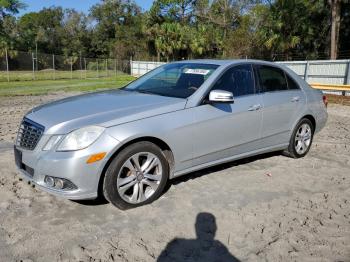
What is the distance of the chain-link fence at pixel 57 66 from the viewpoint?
115 ft

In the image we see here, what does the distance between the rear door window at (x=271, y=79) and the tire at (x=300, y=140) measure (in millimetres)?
715

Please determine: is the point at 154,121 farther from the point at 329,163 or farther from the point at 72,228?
the point at 329,163

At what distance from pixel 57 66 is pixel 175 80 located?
122 feet

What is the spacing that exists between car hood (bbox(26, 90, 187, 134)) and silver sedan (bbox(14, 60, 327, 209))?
1 centimetres

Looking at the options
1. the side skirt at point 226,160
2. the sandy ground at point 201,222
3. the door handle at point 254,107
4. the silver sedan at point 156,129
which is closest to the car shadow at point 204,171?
the sandy ground at point 201,222

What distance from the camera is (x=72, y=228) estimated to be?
380 centimetres

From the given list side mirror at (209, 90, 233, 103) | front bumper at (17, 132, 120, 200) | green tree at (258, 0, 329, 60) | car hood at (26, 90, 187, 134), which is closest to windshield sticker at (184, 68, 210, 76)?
side mirror at (209, 90, 233, 103)

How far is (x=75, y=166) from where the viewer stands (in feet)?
12.4

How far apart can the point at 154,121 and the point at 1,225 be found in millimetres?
1858

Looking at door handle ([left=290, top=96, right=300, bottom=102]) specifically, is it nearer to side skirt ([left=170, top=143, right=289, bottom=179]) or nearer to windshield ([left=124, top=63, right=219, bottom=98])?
side skirt ([left=170, top=143, right=289, bottom=179])

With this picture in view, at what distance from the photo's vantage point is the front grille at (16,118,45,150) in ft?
13.3

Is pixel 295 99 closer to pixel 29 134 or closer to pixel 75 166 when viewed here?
pixel 75 166

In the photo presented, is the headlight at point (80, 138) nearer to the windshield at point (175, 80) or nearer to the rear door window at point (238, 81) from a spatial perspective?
the windshield at point (175, 80)

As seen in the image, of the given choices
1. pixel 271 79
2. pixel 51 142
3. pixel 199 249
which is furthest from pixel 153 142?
pixel 271 79
